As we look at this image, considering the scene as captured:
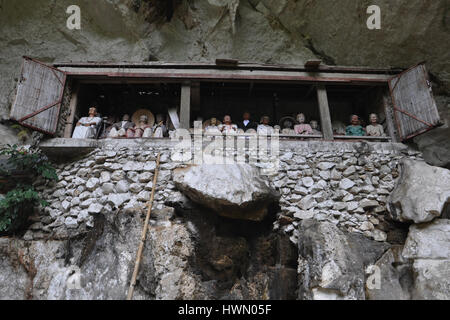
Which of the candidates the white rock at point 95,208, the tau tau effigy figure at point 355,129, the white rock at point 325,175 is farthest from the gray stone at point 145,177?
the tau tau effigy figure at point 355,129

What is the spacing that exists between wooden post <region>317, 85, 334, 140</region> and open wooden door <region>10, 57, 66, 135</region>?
19.2ft

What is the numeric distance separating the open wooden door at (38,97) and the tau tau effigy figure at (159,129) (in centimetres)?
210

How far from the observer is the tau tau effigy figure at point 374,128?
7.45m

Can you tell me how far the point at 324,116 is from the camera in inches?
282

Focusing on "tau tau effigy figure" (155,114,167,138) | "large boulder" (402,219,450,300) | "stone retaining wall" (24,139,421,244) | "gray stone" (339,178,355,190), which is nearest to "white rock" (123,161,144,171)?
"stone retaining wall" (24,139,421,244)

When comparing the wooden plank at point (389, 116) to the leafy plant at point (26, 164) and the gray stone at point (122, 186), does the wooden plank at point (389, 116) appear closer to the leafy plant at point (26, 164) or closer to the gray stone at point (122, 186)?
the gray stone at point (122, 186)

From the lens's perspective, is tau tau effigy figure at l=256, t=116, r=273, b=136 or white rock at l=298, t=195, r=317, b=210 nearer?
white rock at l=298, t=195, r=317, b=210

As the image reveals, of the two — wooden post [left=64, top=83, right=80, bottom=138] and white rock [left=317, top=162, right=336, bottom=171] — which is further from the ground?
wooden post [left=64, top=83, right=80, bottom=138]

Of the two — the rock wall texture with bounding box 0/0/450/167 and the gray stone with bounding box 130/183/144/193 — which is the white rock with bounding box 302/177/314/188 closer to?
the gray stone with bounding box 130/183/144/193

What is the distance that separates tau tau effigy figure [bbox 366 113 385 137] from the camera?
7453 millimetres

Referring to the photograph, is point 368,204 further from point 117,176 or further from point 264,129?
point 117,176

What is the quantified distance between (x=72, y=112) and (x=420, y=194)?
735cm

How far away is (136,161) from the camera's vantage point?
21.2ft

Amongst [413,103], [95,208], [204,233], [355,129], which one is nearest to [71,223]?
[95,208]
